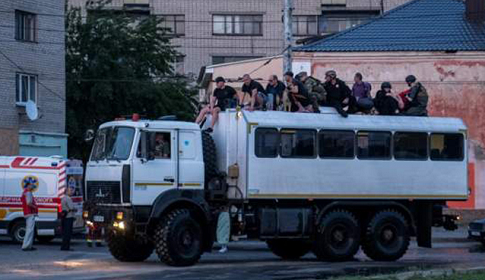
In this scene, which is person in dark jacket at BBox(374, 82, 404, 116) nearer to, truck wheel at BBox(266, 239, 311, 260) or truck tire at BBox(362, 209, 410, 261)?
truck tire at BBox(362, 209, 410, 261)

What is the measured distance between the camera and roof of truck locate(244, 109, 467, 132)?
22.9 meters

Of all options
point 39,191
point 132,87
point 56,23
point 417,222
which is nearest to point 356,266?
point 417,222

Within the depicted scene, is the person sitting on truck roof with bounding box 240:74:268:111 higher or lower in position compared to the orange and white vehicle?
higher

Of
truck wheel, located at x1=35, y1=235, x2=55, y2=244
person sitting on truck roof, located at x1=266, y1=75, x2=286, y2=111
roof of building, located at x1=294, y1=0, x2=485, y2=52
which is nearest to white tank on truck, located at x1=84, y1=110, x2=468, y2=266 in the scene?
person sitting on truck roof, located at x1=266, y1=75, x2=286, y2=111

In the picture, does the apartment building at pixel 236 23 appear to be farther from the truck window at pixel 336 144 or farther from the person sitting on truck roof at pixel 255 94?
the truck window at pixel 336 144

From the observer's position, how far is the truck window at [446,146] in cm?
2480

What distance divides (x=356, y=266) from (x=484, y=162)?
779 inches

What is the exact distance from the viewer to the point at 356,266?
22.4 metres

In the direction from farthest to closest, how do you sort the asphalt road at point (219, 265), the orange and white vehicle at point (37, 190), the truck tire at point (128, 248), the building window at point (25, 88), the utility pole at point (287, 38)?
the building window at point (25, 88), the utility pole at point (287, 38), the orange and white vehicle at point (37, 190), the truck tire at point (128, 248), the asphalt road at point (219, 265)

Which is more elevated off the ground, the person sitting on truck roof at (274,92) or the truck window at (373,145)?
the person sitting on truck roof at (274,92)

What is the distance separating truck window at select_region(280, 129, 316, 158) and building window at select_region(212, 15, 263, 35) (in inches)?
1923

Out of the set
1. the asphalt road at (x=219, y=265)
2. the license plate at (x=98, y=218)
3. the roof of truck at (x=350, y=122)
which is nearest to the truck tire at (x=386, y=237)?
the asphalt road at (x=219, y=265)

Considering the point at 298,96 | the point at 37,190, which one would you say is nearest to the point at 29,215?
the point at 37,190

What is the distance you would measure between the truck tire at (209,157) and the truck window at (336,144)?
2.35m
